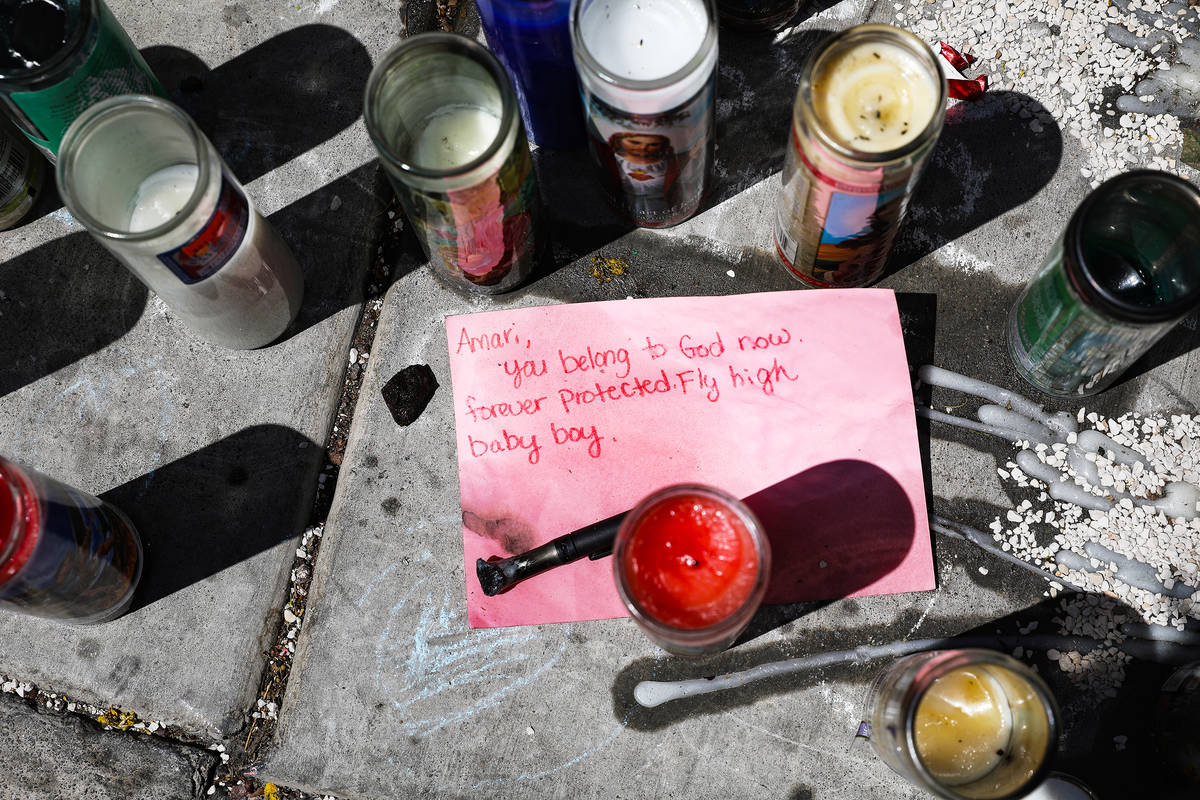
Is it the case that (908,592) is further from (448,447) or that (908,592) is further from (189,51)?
(189,51)

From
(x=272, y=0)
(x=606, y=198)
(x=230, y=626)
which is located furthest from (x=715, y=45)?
(x=230, y=626)

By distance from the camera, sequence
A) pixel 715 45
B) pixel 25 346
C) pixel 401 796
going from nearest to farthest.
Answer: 1. pixel 715 45
2. pixel 401 796
3. pixel 25 346

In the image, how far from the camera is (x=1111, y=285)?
0.86m

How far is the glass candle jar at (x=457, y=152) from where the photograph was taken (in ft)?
2.49

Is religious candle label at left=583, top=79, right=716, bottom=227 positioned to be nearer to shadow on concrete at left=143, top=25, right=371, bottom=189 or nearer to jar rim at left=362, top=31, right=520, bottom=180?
jar rim at left=362, top=31, right=520, bottom=180

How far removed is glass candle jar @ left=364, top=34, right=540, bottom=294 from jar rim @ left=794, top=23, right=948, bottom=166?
248mm

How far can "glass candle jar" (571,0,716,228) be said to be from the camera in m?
0.76

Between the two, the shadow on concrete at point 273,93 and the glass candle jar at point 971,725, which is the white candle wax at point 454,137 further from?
the glass candle jar at point 971,725

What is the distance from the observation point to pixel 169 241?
766mm

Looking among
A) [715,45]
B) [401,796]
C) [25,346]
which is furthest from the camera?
[25,346]

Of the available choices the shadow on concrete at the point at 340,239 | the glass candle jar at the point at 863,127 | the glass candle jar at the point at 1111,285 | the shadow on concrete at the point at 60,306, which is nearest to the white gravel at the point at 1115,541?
the glass candle jar at the point at 1111,285

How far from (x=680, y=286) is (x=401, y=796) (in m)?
0.59

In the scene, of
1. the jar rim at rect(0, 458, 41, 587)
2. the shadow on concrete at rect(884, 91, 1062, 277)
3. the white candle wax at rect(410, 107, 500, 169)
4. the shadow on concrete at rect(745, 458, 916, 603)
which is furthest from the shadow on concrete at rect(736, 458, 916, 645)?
the jar rim at rect(0, 458, 41, 587)

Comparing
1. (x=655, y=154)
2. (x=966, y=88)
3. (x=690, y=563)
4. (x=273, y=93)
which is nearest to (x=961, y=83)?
(x=966, y=88)
